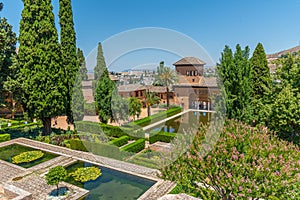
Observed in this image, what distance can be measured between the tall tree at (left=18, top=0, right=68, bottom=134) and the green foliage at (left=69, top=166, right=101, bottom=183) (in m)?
6.84

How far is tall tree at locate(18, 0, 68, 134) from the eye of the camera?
51.0 ft

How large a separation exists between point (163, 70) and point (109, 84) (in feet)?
37.5

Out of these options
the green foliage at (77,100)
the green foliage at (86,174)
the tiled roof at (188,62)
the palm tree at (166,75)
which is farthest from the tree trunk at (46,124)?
the tiled roof at (188,62)

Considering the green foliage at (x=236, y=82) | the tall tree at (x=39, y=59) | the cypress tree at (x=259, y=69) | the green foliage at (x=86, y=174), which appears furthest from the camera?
the cypress tree at (x=259, y=69)

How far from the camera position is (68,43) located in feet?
59.6

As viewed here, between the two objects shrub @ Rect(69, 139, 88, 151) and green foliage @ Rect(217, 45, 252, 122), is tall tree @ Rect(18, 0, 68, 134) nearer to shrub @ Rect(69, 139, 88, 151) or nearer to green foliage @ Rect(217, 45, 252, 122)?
shrub @ Rect(69, 139, 88, 151)

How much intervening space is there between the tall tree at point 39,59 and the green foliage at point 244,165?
12992mm

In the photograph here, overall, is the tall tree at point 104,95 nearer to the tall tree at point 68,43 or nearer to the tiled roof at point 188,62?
the tall tree at point 68,43

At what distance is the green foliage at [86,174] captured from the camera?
1050 cm

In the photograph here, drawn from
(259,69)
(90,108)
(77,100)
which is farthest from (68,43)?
(259,69)

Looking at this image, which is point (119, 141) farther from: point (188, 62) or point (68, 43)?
point (188, 62)

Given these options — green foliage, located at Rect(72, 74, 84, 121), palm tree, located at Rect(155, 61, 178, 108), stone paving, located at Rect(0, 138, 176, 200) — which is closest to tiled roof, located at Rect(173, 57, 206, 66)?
palm tree, located at Rect(155, 61, 178, 108)

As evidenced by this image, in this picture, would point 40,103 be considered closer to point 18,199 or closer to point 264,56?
point 18,199

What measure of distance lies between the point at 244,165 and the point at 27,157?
12.4m
